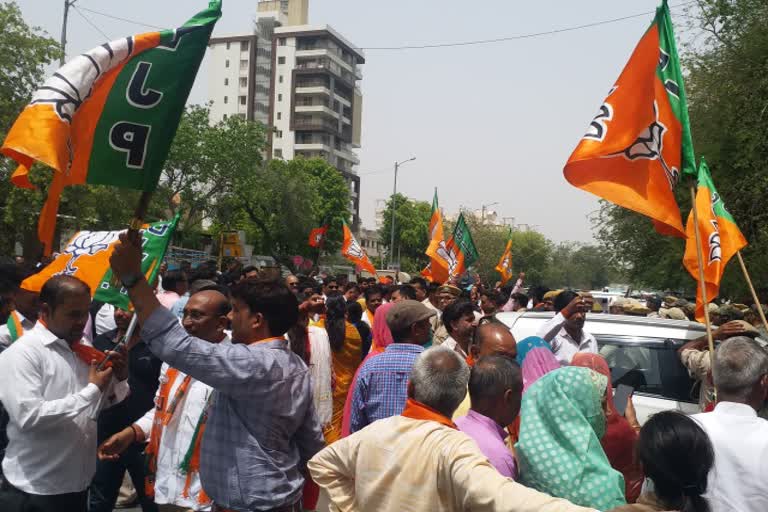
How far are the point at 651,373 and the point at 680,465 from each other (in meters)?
4.46

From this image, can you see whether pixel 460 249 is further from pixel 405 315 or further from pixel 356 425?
pixel 356 425

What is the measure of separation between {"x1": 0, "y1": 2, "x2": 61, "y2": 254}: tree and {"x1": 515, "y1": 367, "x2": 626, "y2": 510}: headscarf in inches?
984

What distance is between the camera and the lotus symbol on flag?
5453 mm

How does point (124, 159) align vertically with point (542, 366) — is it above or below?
above

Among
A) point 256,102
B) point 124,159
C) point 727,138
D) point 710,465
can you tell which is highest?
point 256,102

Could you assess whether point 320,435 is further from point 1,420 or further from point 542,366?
point 1,420

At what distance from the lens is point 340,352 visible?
7.32 metres

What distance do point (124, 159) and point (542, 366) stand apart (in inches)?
90.4

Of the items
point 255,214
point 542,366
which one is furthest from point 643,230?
point 255,214

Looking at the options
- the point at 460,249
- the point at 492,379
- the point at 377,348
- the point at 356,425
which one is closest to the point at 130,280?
the point at 492,379

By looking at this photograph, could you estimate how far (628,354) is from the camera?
6840 mm

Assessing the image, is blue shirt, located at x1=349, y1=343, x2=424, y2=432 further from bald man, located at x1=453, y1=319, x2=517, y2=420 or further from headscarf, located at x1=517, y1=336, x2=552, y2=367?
headscarf, located at x1=517, y1=336, x2=552, y2=367

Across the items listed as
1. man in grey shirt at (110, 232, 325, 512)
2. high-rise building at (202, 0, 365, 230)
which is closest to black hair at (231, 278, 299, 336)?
man in grey shirt at (110, 232, 325, 512)

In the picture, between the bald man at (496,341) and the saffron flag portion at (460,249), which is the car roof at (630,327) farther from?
the saffron flag portion at (460,249)
